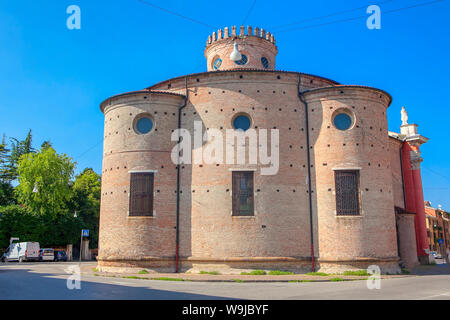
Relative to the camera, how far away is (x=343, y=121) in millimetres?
24188

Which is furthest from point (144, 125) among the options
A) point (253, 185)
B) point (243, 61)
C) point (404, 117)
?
point (404, 117)

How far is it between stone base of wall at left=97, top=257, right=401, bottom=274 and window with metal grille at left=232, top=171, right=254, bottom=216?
2.67 m

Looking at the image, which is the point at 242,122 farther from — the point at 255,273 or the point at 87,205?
the point at 87,205

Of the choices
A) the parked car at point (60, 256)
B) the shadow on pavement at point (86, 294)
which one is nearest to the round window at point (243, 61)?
the shadow on pavement at point (86, 294)

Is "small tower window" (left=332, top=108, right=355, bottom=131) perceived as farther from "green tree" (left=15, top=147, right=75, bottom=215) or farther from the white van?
"green tree" (left=15, top=147, right=75, bottom=215)

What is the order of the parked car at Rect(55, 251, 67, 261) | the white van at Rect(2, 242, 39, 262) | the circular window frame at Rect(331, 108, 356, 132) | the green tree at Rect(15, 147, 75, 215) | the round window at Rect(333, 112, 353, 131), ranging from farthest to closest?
the green tree at Rect(15, 147, 75, 215), the parked car at Rect(55, 251, 67, 261), the white van at Rect(2, 242, 39, 262), the round window at Rect(333, 112, 353, 131), the circular window frame at Rect(331, 108, 356, 132)

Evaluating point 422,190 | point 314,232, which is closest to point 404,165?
point 422,190

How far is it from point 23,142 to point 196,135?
1800 inches

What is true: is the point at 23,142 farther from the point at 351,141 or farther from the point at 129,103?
the point at 351,141

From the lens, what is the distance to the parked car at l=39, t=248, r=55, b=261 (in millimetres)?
40188

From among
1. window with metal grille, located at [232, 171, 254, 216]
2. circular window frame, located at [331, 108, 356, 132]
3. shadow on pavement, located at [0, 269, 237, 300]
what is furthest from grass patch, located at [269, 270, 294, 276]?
shadow on pavement, located at [0, 269, 237, 300]

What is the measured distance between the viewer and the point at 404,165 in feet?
110

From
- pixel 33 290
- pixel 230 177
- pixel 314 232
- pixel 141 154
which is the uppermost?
pixel 141 154

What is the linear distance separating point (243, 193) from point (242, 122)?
420cm
